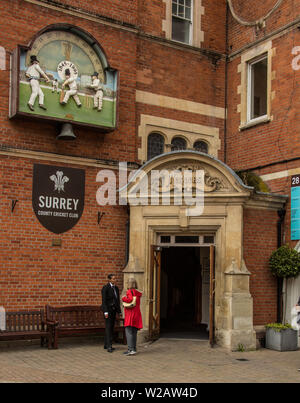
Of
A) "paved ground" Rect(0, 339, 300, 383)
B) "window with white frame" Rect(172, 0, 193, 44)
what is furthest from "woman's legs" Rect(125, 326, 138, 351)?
"window with white frame" Rect(172, 0, 193, 44)

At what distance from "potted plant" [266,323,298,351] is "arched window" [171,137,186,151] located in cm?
534

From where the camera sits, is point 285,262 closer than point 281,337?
No

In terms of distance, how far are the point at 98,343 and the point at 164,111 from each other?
6.28 meters

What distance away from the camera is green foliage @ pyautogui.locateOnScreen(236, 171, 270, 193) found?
567 inches

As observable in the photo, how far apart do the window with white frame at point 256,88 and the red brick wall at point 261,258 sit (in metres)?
3.33

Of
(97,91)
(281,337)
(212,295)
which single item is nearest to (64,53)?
(97,91)

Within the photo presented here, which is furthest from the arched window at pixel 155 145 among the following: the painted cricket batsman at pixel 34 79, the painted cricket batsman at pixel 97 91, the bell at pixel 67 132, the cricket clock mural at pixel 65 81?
the painted cricket batsman at pixel 34 79

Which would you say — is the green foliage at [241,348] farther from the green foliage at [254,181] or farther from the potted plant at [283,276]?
the green foliage at [254,181]

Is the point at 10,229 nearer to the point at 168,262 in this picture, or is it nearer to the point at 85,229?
the point at 85,229

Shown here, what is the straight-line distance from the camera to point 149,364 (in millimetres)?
10555

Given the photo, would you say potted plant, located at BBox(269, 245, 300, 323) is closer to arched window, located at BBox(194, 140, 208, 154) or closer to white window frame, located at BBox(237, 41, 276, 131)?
white window frame, located at BBox(237, 41, 276, 131)

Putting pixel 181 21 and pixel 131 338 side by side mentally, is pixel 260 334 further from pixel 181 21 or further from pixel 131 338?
pixel 181 21

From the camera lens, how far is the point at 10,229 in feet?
40.5

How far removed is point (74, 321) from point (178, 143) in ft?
18.5
